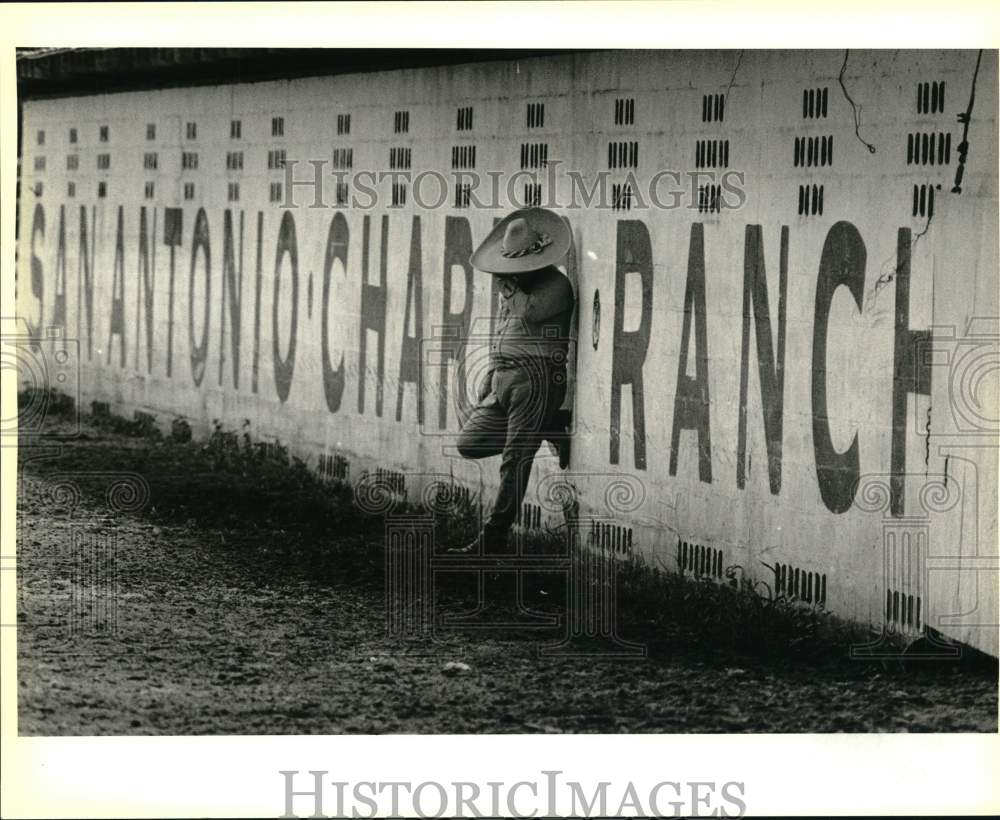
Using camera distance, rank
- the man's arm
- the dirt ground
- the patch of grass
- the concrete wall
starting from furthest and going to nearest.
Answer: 1. the man's arm
2. the patch of grass
3. the concrete wall
4. the dirt ground

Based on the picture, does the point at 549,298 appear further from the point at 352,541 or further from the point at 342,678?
the point at 342,678

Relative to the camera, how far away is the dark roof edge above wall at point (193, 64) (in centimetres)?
1127

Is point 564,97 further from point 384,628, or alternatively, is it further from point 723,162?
point 384,628

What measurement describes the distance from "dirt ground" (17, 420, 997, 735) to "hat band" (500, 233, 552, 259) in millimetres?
2145

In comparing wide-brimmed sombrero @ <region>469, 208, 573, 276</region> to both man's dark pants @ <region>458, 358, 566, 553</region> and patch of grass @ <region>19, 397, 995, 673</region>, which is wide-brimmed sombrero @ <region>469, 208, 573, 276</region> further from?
patch of grass @ <region>19, 397, 995, 673</region>

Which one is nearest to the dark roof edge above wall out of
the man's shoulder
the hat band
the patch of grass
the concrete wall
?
the concrete wall

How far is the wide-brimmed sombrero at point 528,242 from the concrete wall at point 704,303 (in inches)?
5.1

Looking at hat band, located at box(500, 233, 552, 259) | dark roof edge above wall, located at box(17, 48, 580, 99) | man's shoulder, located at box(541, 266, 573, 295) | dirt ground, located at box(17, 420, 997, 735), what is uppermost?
dark roof edge above wall, located at box(17, 48, 580, 99)

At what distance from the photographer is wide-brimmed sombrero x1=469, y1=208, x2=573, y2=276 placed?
33.1 ft

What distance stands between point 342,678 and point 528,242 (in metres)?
3.04

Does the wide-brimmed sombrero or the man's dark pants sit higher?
the wide-brimmed sombrero

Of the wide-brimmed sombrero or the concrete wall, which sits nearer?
the concrete wall

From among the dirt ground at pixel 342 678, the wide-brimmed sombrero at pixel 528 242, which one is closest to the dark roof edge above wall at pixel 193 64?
the wide-brimmed sombrero at pixel 528 242

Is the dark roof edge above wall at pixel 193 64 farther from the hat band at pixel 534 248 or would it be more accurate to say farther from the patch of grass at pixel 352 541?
the patch of grass at pixel 352 541
